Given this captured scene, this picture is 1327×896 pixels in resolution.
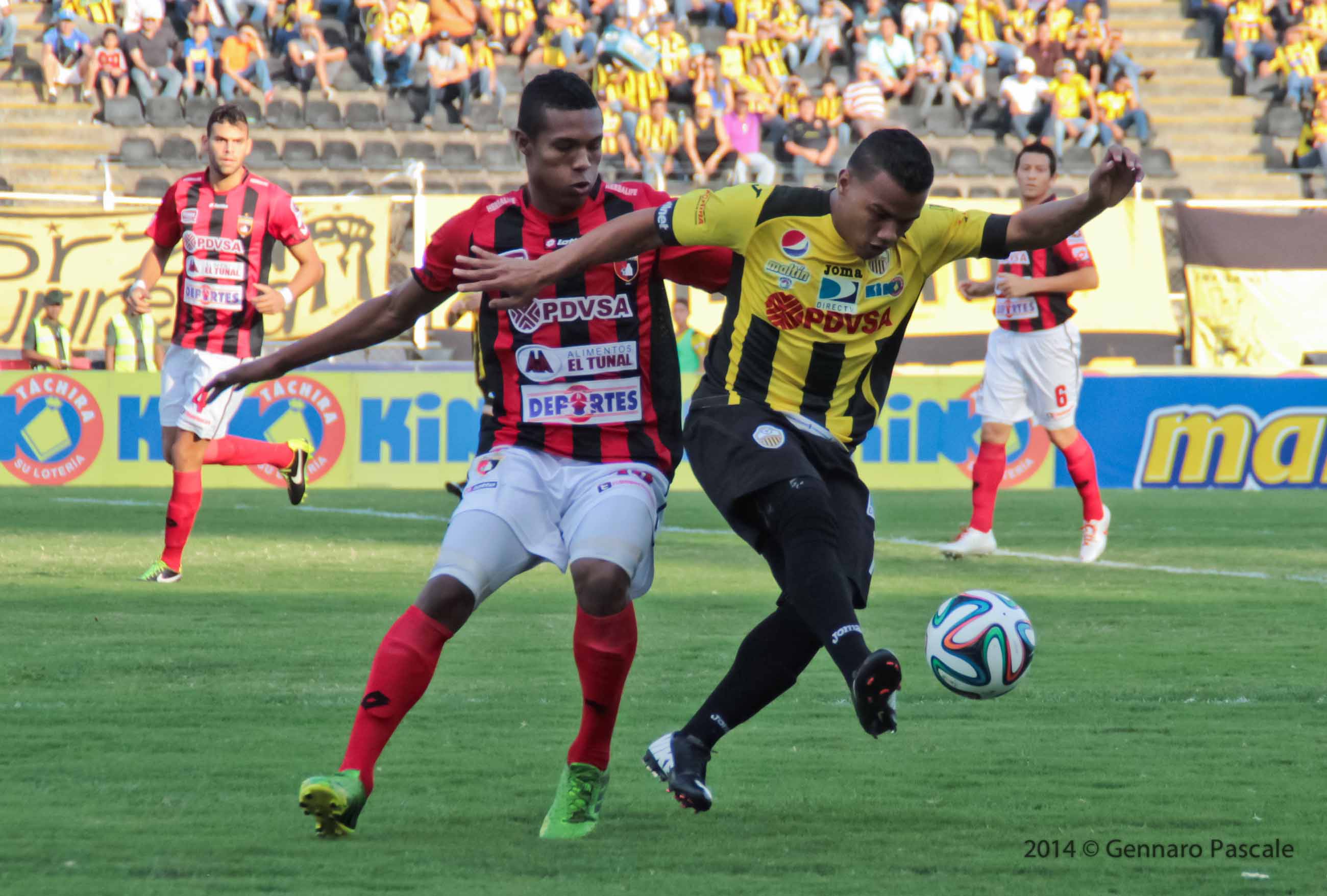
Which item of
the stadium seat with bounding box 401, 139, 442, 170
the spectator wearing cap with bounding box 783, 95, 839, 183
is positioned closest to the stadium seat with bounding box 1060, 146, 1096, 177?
the spectator wearing cap with bounding box 783, 95, 839, 183

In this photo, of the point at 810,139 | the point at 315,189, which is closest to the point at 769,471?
the point at 315,189

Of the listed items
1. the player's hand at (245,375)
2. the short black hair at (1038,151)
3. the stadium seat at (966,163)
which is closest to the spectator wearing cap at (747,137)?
the stadium seat at (966,163)

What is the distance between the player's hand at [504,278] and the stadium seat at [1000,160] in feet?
62.3

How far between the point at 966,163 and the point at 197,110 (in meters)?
9.41

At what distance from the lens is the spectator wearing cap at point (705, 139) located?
2084 cm

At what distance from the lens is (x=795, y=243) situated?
446cm

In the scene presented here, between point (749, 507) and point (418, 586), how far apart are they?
4.58m

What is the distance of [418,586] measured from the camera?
8.73 meters

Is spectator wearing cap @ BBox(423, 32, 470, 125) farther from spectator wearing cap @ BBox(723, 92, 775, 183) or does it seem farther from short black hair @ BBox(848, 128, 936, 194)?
short black hair @ BBox(848, 128, 936, 194)

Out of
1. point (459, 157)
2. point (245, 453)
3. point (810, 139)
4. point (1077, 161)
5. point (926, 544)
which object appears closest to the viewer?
point (245, 453)

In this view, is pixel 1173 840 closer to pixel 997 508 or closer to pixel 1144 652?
pixel 1144 652

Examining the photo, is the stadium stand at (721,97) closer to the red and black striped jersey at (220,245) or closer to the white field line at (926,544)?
the white field line at (926,544)

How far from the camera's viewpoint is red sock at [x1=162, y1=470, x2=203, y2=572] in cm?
859

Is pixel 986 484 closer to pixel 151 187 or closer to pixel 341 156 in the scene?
pixel 151 187
